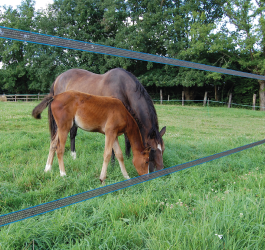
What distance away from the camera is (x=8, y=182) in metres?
1.68

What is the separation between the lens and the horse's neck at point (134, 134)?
198 cm

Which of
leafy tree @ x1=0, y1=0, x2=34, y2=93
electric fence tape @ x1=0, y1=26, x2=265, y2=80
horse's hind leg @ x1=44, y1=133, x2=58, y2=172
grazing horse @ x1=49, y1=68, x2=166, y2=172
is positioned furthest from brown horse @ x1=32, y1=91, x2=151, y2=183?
electric fence tape @ x1=0, y1=26, x2=265, y2=80

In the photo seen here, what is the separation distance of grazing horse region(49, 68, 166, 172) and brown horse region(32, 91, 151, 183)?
101 mm

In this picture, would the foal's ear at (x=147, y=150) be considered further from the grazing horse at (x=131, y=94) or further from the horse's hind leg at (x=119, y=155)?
the horse's hind leg at (x=119, y=155)

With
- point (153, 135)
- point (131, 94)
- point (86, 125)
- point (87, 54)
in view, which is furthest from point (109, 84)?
point (153, 135)

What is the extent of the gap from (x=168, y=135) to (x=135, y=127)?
994mm

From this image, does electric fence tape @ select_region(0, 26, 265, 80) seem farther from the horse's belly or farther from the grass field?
the horse's belly

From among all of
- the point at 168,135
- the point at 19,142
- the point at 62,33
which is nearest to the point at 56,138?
the point at 19,142

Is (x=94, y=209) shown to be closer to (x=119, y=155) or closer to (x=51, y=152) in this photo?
(x=119, y=155)

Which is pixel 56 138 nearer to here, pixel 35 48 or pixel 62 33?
pixel 35 48

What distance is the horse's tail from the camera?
1.49 m

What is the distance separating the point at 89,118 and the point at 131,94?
597mm

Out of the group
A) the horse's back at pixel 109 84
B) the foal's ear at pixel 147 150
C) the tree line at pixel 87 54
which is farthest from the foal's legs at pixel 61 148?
the foal's ear at pixel 147 150

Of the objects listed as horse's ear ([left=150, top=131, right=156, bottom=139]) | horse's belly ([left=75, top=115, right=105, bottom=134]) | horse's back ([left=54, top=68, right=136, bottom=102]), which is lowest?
horse's ear ([left=150, top=131, right=156, bottom=139])
